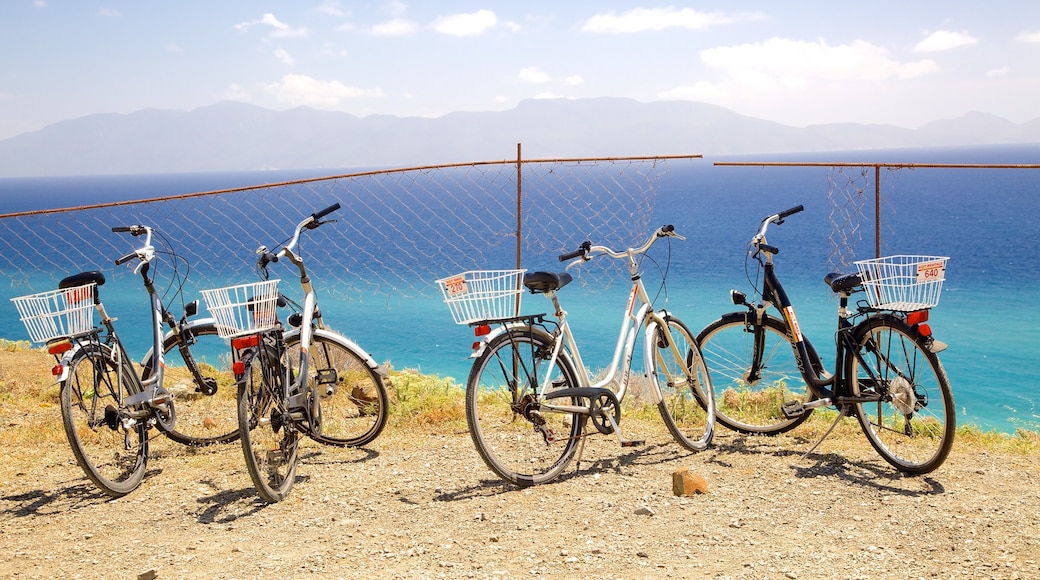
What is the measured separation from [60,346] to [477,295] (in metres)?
2.36

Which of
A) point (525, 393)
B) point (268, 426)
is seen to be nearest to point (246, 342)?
point (268, 426)

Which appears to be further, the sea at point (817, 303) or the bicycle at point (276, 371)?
the sea at point (817, 303)

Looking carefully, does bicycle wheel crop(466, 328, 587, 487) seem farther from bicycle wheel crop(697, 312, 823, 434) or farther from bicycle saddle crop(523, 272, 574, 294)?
bicycle wheel crop(697, 312, 823, 434)

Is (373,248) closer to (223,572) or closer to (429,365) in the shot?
(429,365)

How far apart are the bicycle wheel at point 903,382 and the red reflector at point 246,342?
11.2 ft

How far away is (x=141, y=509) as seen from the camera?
459cm

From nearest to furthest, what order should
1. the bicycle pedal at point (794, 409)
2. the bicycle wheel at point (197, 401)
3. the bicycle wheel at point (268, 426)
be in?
the bicycle wheel at point (268, 426)
the bicycle pedal at point (794, 409)
the bicycle wheel at point (197, 401)

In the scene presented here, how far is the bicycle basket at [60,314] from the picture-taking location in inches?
184

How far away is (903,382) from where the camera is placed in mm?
4824

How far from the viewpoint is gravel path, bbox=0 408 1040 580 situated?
12.2 ft

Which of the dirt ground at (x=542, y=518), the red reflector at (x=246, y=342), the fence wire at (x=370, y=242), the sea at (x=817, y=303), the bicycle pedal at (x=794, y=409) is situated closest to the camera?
the dirt ground at (x=542, y=518)

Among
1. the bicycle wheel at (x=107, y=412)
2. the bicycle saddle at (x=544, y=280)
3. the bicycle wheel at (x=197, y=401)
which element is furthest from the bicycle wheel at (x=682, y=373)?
the bicycle wheel at (x=107, y=412)

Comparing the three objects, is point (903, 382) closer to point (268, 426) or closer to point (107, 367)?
point (268, 426)

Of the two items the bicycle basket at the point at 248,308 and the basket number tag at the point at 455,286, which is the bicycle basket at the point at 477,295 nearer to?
the basket number tag at the point at 455,286
